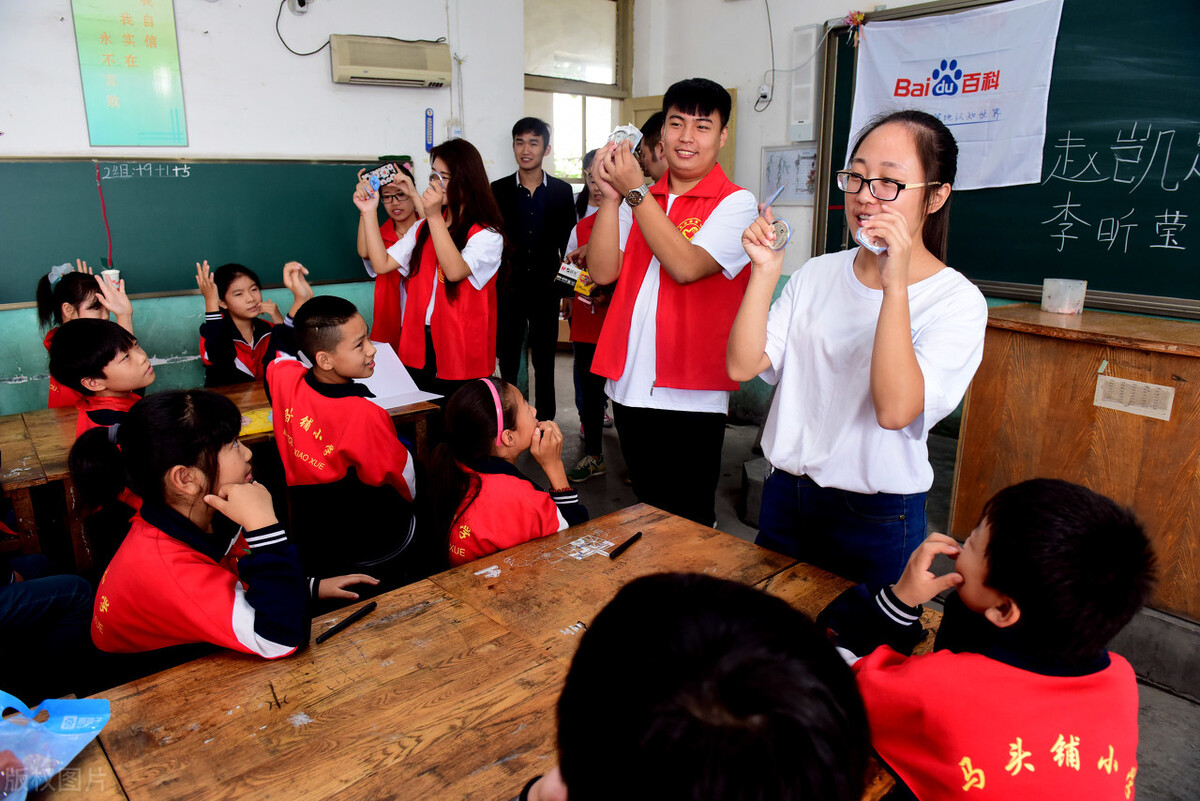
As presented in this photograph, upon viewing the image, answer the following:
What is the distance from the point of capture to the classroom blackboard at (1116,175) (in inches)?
111

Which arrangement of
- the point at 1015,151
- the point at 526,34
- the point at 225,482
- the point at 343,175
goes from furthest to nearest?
1. the point at 526,34
2. the point at 343,175
3. the point at 1015,151
4. the point at 225,482

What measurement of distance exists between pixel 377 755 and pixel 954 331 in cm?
101

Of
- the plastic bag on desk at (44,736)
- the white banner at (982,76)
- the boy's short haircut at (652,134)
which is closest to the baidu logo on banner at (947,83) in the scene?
the white banner at (982,76)

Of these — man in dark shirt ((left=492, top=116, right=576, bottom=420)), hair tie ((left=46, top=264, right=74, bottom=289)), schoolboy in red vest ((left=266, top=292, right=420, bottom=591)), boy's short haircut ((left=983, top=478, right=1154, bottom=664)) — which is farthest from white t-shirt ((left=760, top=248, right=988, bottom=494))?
hair tie ((left=46, top=264, right=74, bottom=289))

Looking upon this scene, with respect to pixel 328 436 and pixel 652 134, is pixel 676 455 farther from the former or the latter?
pixel 652 134

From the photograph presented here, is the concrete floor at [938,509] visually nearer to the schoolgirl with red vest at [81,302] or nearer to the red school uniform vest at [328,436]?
the red school uniform vest at [328,436]

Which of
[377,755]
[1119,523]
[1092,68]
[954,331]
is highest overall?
[1092,68]

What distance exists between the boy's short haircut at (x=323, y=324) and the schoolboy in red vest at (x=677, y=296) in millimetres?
766

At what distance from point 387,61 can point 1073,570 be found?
387 centimetres

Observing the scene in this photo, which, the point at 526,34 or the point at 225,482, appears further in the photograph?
the point at 526,34

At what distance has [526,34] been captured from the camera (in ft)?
16.9

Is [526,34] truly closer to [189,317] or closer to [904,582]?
[189,317]

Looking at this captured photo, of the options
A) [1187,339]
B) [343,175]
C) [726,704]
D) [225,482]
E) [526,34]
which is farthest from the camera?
[526,34]

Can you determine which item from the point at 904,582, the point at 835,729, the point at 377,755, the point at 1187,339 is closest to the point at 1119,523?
the point at 904,582
